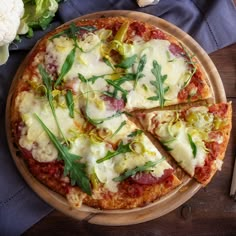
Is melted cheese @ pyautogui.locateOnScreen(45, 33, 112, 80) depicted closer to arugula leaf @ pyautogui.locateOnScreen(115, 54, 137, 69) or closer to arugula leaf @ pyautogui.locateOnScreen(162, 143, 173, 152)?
arugula leaf @ pyautogui.locateOnScreen(115, 54, 137, 69)

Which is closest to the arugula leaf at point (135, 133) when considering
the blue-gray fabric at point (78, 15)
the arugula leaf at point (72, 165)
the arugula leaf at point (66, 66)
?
the arugula leaf at point (72, 165)

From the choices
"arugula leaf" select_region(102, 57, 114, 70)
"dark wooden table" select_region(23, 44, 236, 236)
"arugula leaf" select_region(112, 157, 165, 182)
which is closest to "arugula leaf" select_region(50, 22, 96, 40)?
"arugula leaf" select_region(102, 57, 114, 70)

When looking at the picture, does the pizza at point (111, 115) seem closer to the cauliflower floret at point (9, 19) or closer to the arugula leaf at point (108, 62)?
the arugula leaf at point (108, 62)

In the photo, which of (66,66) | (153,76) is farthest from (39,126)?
(153,76)

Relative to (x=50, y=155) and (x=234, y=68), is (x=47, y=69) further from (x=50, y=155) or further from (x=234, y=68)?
(x=234, y=68)

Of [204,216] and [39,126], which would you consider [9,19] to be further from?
[204,216]

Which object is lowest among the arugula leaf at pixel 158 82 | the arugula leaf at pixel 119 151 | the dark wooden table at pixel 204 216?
the dark wooden table at pixel 204 216
